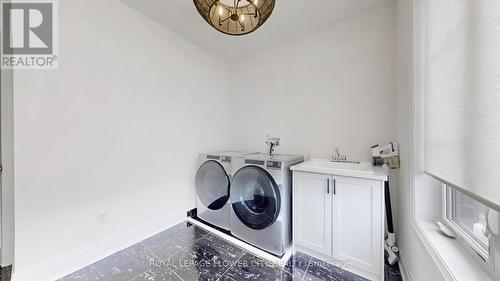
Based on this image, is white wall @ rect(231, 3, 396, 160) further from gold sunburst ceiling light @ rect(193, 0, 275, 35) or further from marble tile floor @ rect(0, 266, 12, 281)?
marble tile floor @ rect(0, 266, 12, 281)

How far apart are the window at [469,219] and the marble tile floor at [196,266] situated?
0.87m

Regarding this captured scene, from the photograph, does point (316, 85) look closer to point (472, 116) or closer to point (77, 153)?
point (472, 116)

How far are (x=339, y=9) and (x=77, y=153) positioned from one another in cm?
296

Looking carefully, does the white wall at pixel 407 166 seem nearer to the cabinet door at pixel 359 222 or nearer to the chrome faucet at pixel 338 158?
the cabinet door at pixel 359 222

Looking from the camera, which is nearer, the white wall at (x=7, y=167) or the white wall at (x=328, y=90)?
the white wall at (x=7, y=167)

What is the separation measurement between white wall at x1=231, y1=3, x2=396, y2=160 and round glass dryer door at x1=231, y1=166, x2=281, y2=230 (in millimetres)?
780

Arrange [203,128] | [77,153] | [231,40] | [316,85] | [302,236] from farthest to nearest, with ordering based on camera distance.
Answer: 1. [203,128]
2. [231,40]
3. [316,85]
4. [302,236]
5. [77,153]

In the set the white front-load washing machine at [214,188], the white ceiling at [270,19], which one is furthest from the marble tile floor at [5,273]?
the white ceiling at [270,19]

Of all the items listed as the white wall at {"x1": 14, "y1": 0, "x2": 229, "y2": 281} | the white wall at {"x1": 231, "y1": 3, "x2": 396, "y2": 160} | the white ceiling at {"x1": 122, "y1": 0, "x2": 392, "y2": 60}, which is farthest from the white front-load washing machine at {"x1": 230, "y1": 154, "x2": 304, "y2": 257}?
the white ceiling at {"x1": 122, "y1": 0, "x2": 392, "y2": 60}

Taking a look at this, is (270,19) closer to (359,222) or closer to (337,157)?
(337,157)

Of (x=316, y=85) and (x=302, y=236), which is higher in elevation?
(x=316, y=85)

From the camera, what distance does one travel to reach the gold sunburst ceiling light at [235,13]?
118 centimetres

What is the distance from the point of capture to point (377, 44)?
6.43 feet

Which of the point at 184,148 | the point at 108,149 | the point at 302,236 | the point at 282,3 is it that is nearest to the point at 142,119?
the point at 108,149
